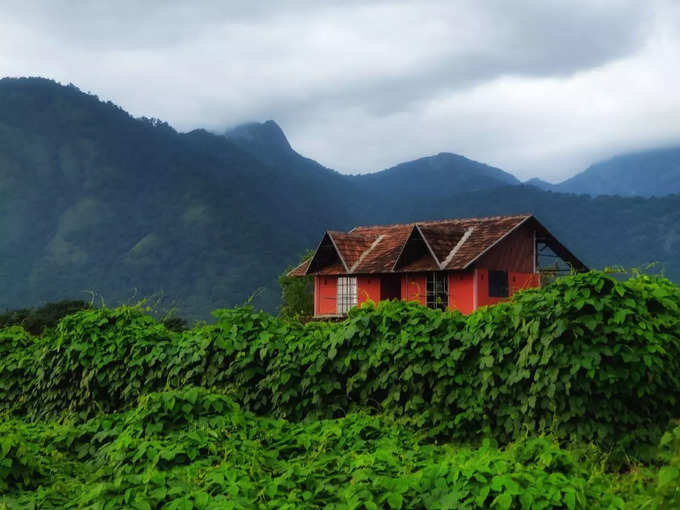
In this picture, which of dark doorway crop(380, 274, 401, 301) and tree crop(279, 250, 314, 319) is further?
tree crop(279, 250, 314, 319)

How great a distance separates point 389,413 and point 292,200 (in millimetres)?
135929

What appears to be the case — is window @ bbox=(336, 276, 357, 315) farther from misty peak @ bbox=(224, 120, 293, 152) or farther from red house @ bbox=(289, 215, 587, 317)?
misty peak @ bbox=(224, 120, 293, 152)

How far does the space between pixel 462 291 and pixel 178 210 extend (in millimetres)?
103455

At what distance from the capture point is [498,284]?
3161 centimetres

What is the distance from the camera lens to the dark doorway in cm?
3288

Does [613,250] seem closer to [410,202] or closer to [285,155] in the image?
[410,202]

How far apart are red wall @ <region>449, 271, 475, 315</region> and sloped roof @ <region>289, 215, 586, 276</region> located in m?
0.86

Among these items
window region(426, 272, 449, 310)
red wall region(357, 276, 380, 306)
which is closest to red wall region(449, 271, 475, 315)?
window region(426, 272, 449, 310)

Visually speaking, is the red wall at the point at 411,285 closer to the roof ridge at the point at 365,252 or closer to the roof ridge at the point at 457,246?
the roof ridge at the point at 457,246

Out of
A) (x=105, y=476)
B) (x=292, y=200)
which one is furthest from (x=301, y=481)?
(x=292, y=200)

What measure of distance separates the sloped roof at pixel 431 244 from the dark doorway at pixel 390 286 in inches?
36.2

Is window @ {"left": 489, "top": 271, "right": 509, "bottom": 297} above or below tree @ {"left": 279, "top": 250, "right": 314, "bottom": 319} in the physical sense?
above

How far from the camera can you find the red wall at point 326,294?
1394 inches

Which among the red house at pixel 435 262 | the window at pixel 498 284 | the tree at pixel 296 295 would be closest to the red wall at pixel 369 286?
the red house at pixel 435 262
